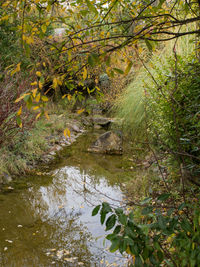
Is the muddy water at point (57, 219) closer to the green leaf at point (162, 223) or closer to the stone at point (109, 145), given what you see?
the green leaf at point (162, 223)

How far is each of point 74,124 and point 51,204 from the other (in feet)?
18.8

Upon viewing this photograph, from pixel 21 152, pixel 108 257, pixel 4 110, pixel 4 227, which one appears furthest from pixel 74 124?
pixel 108 257

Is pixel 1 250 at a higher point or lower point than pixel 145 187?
lower

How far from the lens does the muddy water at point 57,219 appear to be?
8.63 feet

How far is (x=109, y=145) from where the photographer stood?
6.54 meters

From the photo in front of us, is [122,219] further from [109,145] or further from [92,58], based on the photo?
[109,145]

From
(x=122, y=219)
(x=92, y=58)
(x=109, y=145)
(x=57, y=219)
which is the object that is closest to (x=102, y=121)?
(x=109, y=145)

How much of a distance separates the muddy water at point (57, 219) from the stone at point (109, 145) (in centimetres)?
97

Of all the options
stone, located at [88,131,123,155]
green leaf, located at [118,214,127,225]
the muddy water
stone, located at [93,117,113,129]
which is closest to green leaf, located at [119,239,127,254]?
green leaf, located at [118,214,127,225]

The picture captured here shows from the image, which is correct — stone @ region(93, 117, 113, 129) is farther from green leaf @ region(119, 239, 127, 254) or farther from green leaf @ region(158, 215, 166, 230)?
green leaf @ region(119, 239, 127, 254)

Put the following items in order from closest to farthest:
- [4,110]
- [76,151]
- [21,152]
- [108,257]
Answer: [108,257] < [4,110] < [21,152] < [76,151]

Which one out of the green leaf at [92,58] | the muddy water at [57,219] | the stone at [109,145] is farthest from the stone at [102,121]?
the green leaf at [92,58]

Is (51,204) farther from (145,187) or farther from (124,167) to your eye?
(124,167)

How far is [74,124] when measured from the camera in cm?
933
